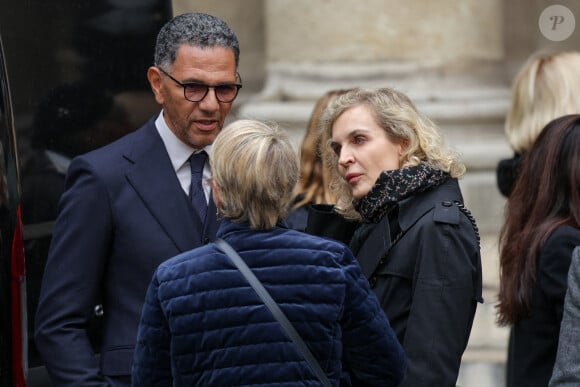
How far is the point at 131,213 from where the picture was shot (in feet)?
12.0

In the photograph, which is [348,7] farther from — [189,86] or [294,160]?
[294,160]

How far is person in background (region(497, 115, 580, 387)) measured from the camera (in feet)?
14.0

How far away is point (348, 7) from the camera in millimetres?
7613

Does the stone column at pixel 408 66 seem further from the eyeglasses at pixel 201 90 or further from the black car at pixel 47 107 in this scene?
the eyeglasses at pixel 201 90

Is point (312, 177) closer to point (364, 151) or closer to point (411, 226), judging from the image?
point (364, 151)

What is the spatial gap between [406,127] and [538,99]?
7.08ft

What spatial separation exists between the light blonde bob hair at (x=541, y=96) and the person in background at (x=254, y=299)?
112 inches

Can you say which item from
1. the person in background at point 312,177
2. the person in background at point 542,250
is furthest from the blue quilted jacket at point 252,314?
the person in background at point 312,177

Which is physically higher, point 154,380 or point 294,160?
point 294,160

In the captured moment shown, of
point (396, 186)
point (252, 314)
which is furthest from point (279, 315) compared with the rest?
point (396, 186)

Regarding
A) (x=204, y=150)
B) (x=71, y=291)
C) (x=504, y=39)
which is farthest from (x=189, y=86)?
(x=504, y=39)

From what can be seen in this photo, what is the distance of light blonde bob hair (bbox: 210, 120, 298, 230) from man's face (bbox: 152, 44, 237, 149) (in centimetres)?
60

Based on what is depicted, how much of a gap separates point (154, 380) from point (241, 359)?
0.24m

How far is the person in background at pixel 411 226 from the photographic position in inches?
144
